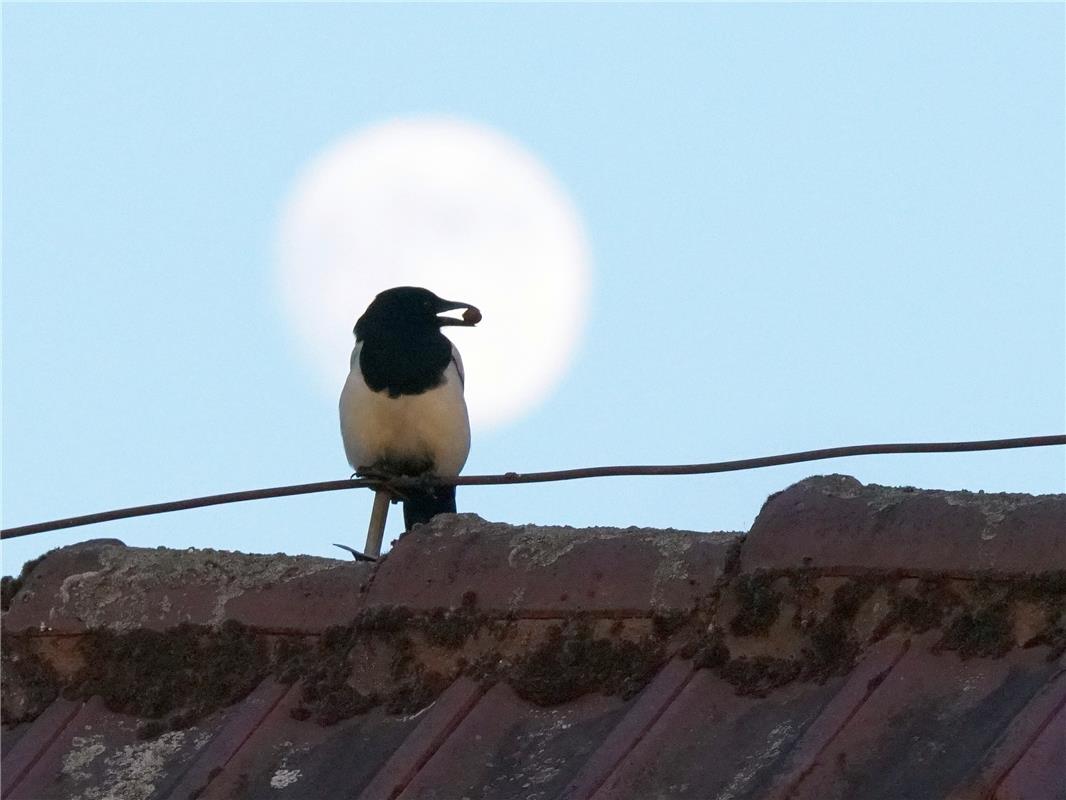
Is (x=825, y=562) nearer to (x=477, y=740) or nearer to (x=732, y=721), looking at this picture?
(x=732, y=721)

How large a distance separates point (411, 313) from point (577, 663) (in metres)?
3.04

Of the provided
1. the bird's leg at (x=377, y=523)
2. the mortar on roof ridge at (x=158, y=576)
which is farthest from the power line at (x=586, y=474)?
the bird's leg at (x=377, y=523)

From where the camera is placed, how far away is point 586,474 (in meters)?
2.68

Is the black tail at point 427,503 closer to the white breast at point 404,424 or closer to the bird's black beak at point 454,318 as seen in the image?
the white breast at point 404,424

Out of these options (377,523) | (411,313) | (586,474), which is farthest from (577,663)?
(411,313)

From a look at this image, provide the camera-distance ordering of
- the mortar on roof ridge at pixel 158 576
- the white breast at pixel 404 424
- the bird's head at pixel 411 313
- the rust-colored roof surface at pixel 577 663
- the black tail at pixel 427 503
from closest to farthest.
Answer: the rust-colored roof surface at pixel 577 663 → the mortar on roof ridge at pixel 158 576 → the white breast at pixel 404 424 → the bird's head at pixel 411 313 → the black tail at pixel 427 503

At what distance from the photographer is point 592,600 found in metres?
2.43

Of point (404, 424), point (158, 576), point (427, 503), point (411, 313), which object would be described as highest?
point (411, 313)

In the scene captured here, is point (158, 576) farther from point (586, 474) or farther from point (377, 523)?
point (377, 523)

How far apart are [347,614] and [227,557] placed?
33 cm

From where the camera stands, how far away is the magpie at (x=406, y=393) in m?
5.20

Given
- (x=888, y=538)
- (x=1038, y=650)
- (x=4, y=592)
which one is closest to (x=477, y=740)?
(x=888, y=538)

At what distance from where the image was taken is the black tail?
215 inches

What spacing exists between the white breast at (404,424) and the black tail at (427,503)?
0.10 metres
